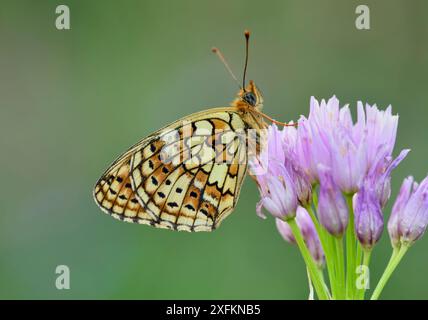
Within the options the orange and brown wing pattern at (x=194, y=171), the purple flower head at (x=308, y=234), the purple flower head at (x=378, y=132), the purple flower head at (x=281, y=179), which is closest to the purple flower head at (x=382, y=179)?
the purple flower head at (x=378, y=132)

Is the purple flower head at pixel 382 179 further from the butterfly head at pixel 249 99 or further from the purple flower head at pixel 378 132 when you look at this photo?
the butterfly head at pixel 249 99

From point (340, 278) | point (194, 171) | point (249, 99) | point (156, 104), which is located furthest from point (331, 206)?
point (156, 104)

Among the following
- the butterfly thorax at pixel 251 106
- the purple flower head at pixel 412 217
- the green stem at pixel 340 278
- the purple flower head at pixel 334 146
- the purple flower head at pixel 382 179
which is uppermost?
the butterfly thorax at pixel 251 106

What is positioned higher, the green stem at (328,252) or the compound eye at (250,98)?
the compound eye at (250,98)
